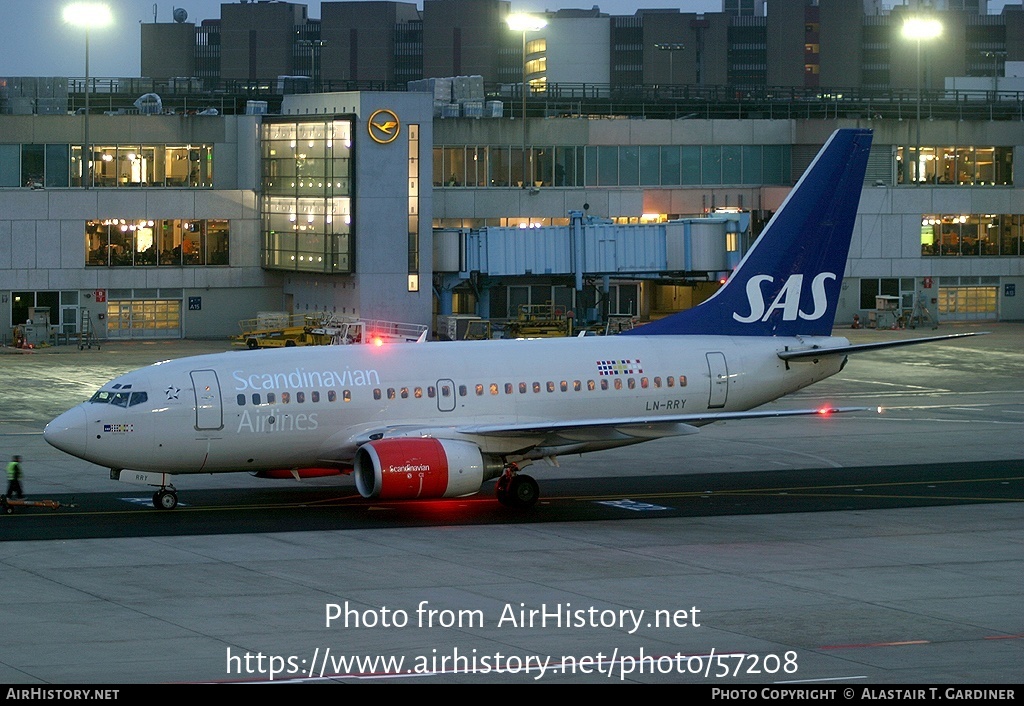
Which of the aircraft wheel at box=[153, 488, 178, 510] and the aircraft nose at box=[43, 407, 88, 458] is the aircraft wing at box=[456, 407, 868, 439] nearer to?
the aircraft wheel at box=[153, 488, 178, 510]

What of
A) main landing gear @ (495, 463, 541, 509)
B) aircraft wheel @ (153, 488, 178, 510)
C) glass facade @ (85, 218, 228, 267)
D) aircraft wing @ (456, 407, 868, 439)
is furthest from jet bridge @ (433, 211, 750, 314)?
aircraft wheel @ (153, 488, 178, 510)

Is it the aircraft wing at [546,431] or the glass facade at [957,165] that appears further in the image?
the glass facade at [957,165]

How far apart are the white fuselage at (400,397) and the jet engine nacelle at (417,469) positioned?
121 cm

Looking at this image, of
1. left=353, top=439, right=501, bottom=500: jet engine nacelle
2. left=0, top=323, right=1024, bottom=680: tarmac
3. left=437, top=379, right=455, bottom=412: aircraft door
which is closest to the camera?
left=0, top=323, right=1024, bottom=680: tarmac

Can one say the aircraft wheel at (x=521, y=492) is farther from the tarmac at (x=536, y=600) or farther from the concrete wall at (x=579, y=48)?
the concrete wall at (x=579, y=48)

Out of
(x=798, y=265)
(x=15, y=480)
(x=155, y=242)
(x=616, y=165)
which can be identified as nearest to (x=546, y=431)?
(x=798, y=265)

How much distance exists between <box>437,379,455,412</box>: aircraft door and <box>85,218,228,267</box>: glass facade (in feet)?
181

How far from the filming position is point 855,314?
100625 mm

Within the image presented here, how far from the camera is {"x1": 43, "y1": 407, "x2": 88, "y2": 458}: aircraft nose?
3809cm

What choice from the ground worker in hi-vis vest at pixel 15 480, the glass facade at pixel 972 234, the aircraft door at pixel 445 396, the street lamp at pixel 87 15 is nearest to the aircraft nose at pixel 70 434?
the ground worker in hi-vis vest at pixel 15 480

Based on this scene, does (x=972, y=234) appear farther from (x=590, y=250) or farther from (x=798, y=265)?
(x=798, y=265)

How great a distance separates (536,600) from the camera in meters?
30.0

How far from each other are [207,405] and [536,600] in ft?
40.6

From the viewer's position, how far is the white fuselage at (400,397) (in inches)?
1523
